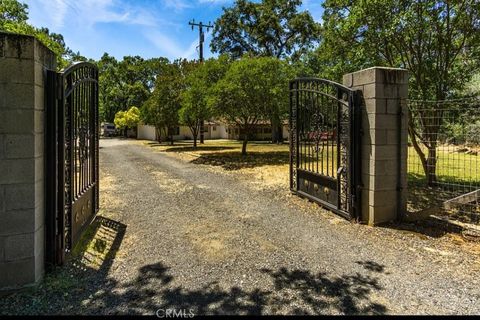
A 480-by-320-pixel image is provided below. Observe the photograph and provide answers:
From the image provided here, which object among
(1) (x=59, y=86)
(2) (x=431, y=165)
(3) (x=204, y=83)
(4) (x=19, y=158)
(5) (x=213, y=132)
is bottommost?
(2) (x=431, y=165)

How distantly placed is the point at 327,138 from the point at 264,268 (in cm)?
342

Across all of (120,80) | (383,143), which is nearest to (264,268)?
(383,143)

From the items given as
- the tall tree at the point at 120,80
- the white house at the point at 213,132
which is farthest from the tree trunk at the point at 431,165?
the tall tree at the point at 120,80

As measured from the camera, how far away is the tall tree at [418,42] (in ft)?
22.1

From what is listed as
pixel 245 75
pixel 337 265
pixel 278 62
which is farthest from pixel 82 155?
pixel 278 62

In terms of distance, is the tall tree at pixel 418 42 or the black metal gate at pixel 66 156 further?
the tall tree at pixel 418 42

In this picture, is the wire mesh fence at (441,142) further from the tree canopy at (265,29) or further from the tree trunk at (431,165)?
the tree canopy at (265,29)

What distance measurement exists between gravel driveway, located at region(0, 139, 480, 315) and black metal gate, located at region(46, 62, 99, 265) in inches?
16.4

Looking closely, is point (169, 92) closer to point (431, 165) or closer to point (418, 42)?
point (418, 42)

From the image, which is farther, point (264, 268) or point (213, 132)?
point (213, 132)

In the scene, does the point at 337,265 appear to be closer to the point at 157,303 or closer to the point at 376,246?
the point at 376,246

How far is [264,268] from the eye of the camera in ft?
11.0

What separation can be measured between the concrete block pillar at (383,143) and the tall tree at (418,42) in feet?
7.37

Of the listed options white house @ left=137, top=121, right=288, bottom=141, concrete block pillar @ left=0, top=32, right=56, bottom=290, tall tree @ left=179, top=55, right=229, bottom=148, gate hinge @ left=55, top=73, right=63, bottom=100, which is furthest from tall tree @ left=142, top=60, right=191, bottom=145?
concrete block pillar @ left=0, top=32, right=56, bottom=290
